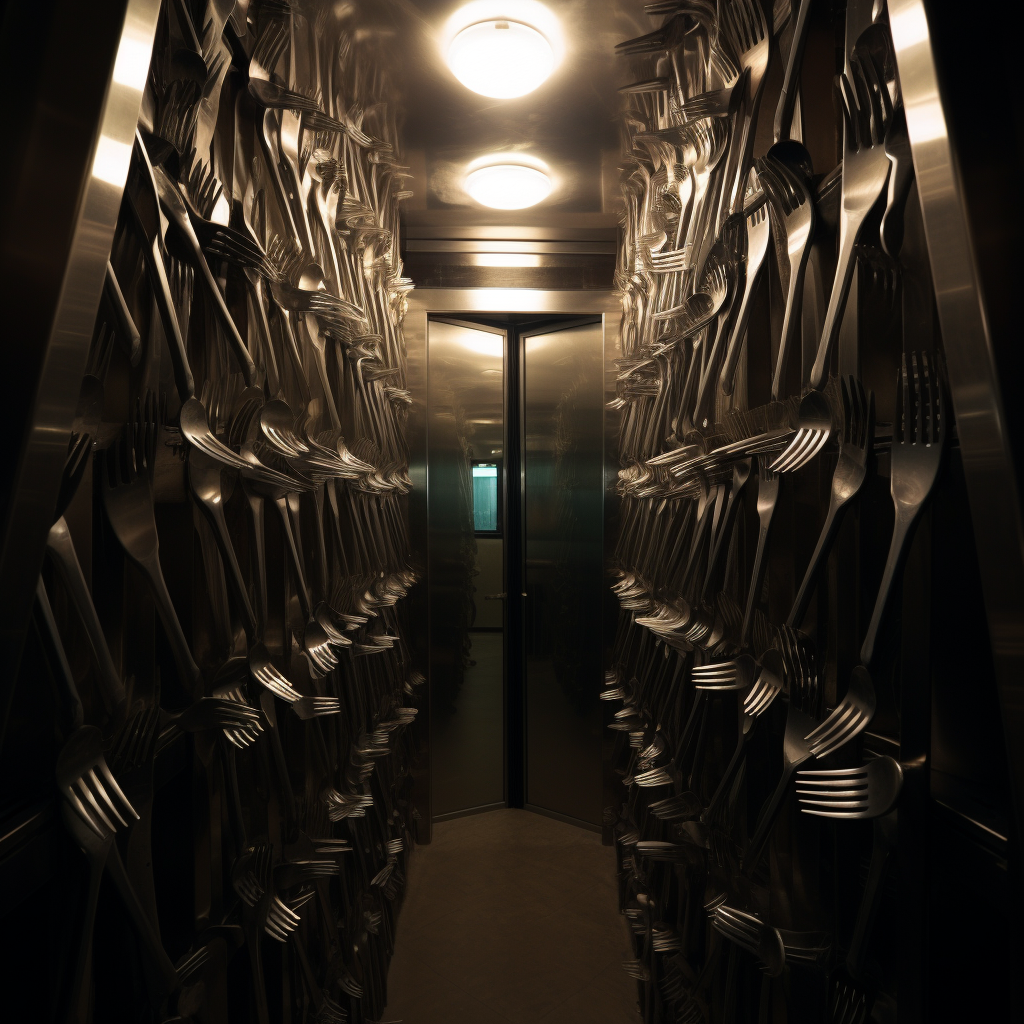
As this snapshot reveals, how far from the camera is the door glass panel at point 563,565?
3.20 m

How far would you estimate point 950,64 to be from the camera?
20.1 inches

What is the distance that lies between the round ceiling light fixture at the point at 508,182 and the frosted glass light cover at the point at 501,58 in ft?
1.75

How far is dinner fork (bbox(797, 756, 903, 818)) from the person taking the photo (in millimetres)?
736

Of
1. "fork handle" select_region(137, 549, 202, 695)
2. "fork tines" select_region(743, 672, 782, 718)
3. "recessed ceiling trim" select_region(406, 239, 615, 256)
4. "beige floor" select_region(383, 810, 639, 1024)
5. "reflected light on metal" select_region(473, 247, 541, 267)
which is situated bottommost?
"beige floor" select_region(383, 810, 639, 1024)

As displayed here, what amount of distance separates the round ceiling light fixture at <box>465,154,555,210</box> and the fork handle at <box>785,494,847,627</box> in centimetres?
202

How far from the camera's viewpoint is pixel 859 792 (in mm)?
763

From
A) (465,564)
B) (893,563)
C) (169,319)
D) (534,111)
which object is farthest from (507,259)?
(893,563)

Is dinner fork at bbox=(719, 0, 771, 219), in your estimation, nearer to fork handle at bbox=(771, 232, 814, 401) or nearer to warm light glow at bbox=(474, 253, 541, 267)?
fork handle at bbox=(771, 232, 814, 401)

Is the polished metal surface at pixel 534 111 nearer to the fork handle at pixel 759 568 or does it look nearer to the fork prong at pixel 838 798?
the fork handle at pixel 759 568

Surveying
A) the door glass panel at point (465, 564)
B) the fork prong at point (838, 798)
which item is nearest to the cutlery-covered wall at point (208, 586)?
the fork prong at point (838, 798)

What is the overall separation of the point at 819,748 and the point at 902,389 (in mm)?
393

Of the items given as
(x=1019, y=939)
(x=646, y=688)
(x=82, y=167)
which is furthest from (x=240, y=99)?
(x=646, y=688)

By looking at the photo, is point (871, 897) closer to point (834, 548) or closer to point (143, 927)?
point (834, 548)

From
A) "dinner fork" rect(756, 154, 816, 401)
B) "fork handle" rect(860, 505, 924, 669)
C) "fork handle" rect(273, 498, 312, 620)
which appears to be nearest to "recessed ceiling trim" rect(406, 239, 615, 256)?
"fork handle" rect(273, 498, 312, 620)
